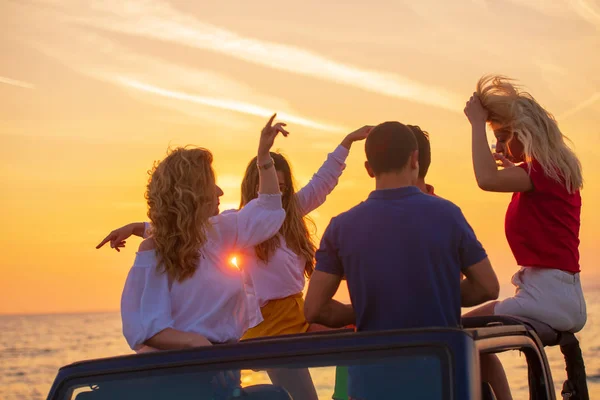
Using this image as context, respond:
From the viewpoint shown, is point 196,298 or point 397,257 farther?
point 196,298

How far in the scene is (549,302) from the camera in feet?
16.9

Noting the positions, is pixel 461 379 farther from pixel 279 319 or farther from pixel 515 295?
pixel 279 319

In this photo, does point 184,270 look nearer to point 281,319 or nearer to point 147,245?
point 147,245

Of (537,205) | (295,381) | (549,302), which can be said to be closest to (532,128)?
(537,205)

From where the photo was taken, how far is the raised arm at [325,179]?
6949 millimetres

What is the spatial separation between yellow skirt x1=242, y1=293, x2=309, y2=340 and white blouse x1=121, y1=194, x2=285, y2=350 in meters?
1.68

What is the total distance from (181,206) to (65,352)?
5491 centimetres

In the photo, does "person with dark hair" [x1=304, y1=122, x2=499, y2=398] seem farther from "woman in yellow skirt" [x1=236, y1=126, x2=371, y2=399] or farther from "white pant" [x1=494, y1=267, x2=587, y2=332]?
"woman in yellow skirt" [x1=236, y1=126, x2=371, y2=399]

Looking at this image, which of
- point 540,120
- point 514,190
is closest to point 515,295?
point 514,190

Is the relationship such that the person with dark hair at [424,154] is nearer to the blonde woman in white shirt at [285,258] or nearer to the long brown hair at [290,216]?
the blonde woman in white shirt at [285,258]

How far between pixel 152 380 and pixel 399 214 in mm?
1249

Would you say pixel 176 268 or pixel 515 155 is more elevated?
pixel 515 155

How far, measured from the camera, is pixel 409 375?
2961 millimetres

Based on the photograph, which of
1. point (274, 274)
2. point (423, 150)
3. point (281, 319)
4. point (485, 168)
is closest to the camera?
point (485, 168)
